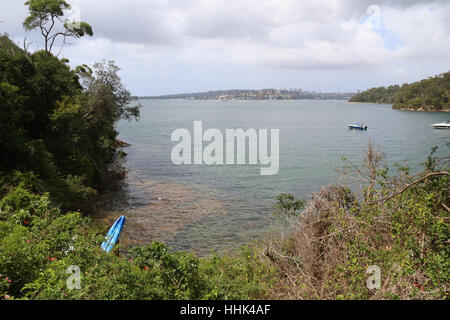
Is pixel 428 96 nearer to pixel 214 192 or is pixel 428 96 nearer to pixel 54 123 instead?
pixel 214 192

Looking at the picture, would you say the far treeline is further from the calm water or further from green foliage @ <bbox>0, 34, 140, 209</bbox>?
green foliage @ <bbox>0, 34, 140, 209</bbox>

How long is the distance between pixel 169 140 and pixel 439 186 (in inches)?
2027

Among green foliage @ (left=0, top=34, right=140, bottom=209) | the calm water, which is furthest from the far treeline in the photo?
green foliage @ (left=0, top=34, right=140, bottom=209)

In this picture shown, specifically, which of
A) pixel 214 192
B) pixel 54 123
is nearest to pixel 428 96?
pixel 214 192

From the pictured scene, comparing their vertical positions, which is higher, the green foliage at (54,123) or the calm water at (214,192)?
the green foliage at (54,123)

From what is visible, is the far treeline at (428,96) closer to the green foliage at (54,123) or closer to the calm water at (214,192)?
the calm water at (214,192)

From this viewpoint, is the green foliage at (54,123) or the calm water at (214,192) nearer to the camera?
the green foliage at (54,123)

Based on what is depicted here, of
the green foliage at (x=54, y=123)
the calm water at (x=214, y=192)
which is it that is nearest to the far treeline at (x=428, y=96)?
the calm water at (x=214, y=192)

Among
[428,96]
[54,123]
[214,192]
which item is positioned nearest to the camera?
[54,123]
